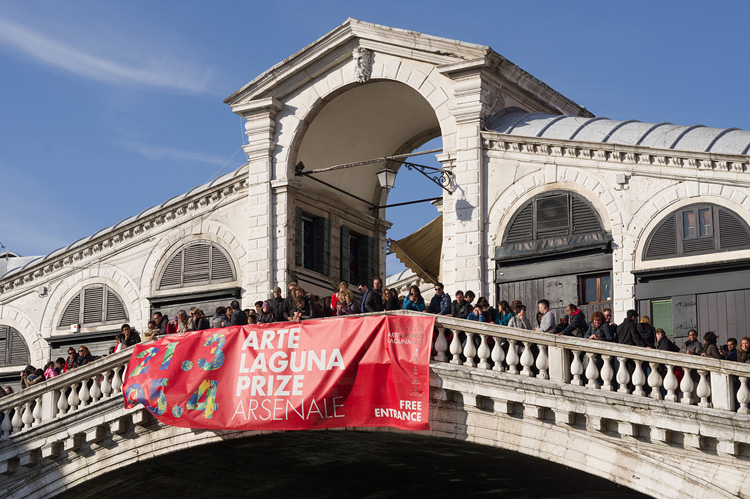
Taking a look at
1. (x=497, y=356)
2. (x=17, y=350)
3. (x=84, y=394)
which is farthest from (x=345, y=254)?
(x=497, y=356)

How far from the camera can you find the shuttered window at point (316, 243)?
99.3 feet

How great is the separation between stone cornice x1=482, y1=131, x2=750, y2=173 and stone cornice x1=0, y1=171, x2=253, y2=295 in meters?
6.91

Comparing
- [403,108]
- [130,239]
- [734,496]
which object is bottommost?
[734,496]

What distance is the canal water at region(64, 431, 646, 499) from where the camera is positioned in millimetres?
25047

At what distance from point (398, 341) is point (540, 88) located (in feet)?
29.5

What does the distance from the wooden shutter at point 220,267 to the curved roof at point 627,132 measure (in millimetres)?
7336

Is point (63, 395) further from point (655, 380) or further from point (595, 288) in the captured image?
point (655, 380)

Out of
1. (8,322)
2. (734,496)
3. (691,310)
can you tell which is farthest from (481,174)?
(8,322)

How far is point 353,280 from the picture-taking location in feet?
105

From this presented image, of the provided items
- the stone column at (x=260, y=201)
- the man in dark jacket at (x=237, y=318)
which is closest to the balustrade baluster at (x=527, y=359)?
the man in dark jacket at (x=237, y=318)

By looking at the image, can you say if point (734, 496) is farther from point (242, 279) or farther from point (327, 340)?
point (242, 279)

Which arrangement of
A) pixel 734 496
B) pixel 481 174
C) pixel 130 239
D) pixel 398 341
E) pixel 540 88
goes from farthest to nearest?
pixel 130 239
pixel 540 88
pixel 481 174
pixel 398 341
pixel 734 496

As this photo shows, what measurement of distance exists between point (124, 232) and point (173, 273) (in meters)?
2.05

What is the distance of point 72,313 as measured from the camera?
107 ft
